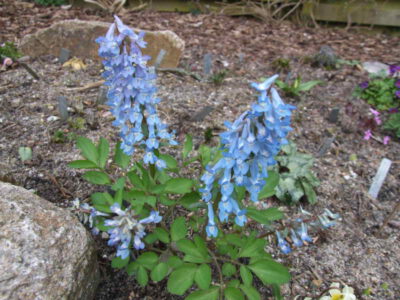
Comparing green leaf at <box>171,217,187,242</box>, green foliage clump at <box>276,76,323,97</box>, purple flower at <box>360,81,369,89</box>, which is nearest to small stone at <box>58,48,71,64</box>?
green foliage clump at <box>276,76,323,97</box>

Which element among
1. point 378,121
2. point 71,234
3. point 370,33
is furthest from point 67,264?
point 370,33

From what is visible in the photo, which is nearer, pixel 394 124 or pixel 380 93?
pixel 394 124

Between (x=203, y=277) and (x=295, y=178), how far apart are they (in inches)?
53.7

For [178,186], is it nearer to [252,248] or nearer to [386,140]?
[252,248]

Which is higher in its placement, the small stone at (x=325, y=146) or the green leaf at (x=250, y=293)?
the green leaf at (x=250, y=293)

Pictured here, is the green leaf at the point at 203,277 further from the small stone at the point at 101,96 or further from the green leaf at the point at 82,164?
the small stone at the point at 101,96

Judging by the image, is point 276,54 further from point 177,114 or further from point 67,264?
point 67,264

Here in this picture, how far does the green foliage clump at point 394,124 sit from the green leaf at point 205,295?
2.67 meters

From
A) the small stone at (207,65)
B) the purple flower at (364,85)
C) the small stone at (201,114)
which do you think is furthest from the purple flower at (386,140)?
the small stone at (207,65)

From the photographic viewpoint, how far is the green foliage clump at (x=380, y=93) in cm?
374

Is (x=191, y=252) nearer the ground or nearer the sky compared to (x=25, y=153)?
nearer the sky

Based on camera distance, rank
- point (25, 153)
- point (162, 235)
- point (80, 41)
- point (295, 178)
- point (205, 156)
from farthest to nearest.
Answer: point (80, 41) < point (295, 178) < point (25, 153) < point (205, 156) < point (162, 235)

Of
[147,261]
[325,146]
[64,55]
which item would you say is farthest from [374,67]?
[147,261]

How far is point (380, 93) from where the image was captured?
148 inches
